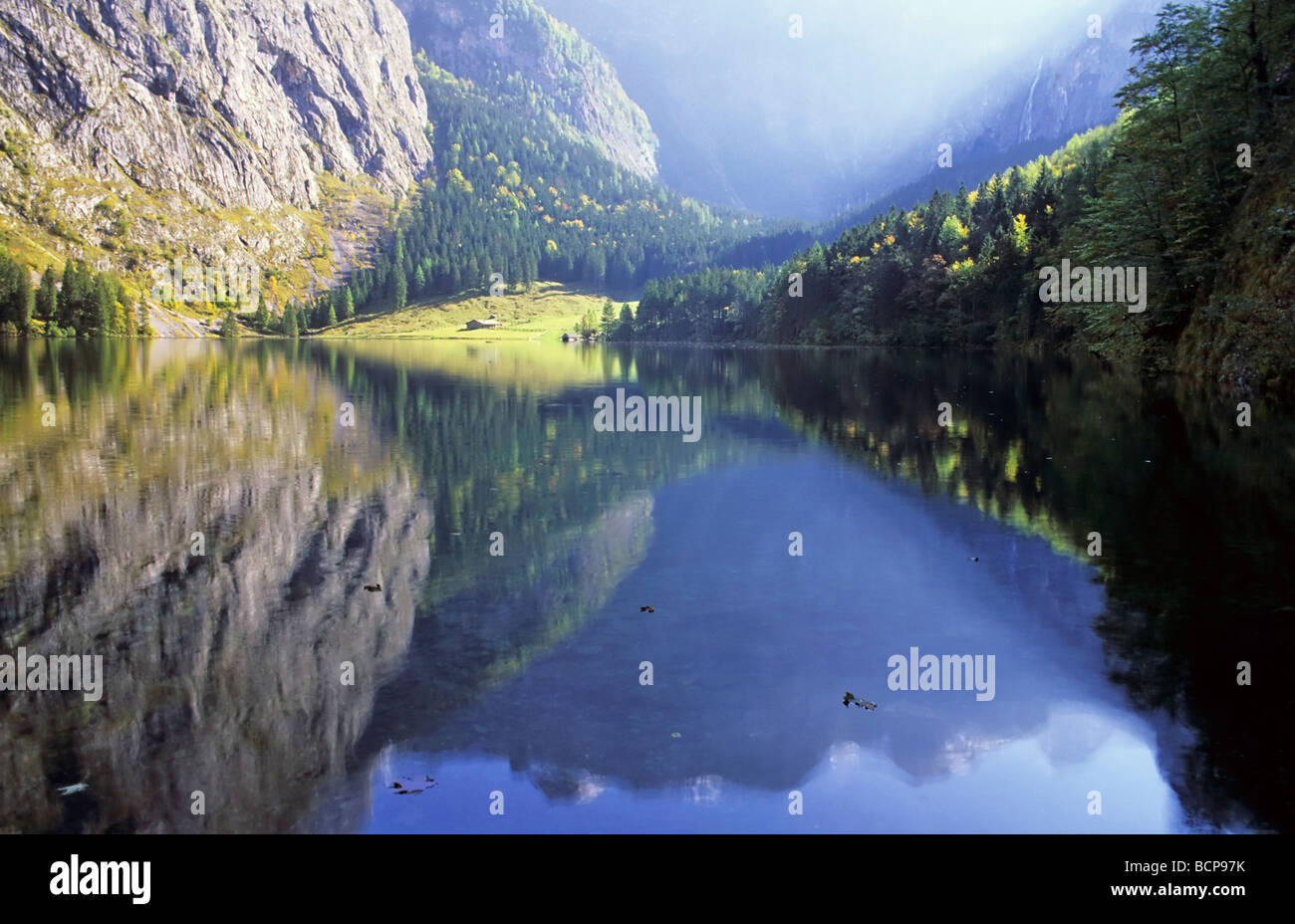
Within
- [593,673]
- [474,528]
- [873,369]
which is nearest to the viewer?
[593,673]

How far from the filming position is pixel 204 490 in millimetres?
17938

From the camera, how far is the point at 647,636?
33.9ft

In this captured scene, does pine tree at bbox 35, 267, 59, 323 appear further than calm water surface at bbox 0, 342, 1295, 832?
Yes

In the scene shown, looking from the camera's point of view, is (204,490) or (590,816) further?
(204,490)

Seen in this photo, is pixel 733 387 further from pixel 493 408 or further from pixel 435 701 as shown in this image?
pixel 435 701

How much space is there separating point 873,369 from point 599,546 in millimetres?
54084

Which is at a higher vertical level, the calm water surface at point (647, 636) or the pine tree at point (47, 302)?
the pine tree at point (47, 302)

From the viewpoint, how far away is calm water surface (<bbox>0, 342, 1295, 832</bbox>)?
6.98 metres

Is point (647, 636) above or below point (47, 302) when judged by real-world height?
below

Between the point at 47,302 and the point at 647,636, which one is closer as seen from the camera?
the point at 647,636

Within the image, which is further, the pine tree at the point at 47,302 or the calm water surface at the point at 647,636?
the pine tree at the point at 47,302

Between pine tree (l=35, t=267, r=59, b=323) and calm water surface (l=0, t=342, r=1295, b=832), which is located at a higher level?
pine tree (l=35, t=267, r=59, b=323)

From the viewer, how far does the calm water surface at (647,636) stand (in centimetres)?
698
